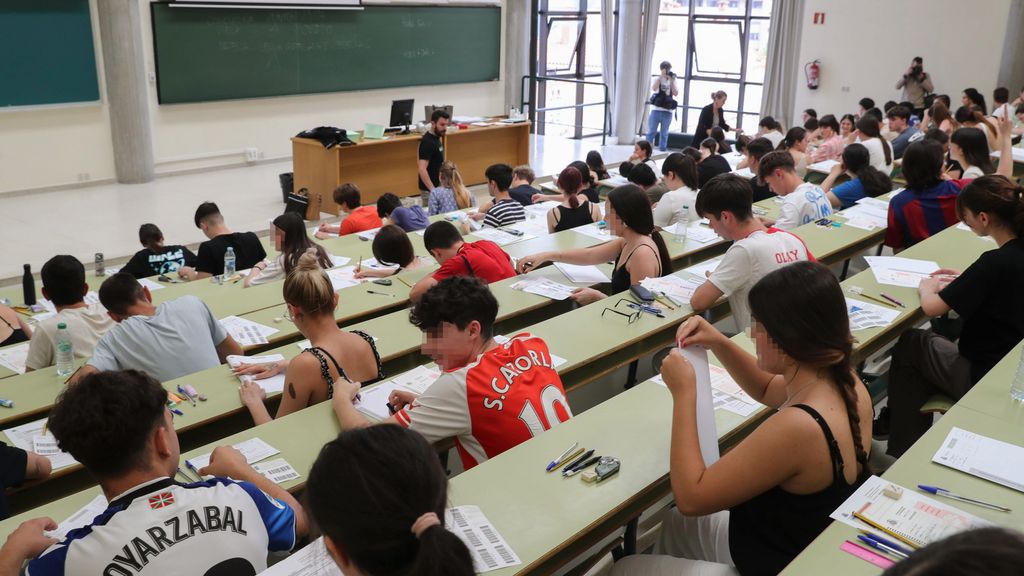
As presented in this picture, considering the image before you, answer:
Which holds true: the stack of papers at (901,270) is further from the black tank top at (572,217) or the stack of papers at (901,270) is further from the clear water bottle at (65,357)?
the clear water bottle at (65,357)

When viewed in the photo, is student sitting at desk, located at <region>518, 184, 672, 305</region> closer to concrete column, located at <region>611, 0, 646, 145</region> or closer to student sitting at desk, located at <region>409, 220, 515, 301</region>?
student sitting at desk, located at <region>409, 220, 515, 301</region>

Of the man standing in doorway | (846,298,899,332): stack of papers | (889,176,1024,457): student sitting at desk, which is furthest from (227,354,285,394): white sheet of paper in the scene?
the man standing in doorway

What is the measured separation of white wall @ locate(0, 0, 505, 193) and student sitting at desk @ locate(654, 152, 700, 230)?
6722 mm

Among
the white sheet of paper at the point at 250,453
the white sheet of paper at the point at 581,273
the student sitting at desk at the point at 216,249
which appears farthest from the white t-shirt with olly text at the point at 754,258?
the student sitting at desk at the point at 216,249

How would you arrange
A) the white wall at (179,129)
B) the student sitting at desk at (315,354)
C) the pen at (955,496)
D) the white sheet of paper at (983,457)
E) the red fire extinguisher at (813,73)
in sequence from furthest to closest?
the red fire extinguisher at (813,73)
the white wall at (179,129)
the student sitting at desk at (315,354)
the white sheet of paper at (983,457)
the pen at (955,496)

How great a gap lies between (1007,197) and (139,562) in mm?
3581

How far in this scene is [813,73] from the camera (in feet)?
46.6

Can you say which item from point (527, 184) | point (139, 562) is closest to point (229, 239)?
point (527, 184)

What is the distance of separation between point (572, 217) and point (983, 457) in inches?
155

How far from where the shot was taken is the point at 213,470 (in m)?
2.47

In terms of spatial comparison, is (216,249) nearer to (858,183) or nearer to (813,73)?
(858,183)

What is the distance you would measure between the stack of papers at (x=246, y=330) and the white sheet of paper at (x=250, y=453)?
4.34 feet

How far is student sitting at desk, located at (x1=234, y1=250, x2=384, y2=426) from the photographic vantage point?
3.12 metres

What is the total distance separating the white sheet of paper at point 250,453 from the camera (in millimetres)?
2734
